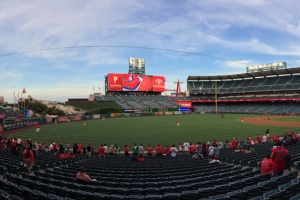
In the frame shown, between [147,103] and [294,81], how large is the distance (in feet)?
174

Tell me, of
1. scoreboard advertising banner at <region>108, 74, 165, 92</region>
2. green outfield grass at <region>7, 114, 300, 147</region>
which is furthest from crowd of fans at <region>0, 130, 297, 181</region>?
scoreboard advertising banner at <region>108, 74, 165, 92</region>

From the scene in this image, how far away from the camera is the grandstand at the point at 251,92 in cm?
8138

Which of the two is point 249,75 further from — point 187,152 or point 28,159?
point 28,159

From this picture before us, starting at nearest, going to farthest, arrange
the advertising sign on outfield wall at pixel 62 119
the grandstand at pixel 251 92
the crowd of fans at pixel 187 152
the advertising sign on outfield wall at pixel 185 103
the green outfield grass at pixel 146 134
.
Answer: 1. the crowd of fans at pixel 187 152
2. the green outfield grass at pixel 146 134
3. the advertising sign on outfield wall at pixel 62 119
4. the grandstand at pixel 251 92
5. the advertising sign on outfield wall at pixel 185 103

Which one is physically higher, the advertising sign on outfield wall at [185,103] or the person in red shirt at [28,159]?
the advertising sign on outfield wall at [185,103]

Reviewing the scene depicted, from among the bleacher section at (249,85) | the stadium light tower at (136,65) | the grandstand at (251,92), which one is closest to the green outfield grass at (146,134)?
the grandstand at (251,92)

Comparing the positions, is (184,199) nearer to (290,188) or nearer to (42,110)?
(290,188)

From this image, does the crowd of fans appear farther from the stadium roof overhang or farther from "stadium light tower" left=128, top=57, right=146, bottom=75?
"stadium light tower" left=128, top=57, right=146, bottom=75

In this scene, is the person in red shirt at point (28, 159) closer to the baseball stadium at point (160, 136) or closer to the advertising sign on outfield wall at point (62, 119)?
the baseball stadium at point (160, 136)

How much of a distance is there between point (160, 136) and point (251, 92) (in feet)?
246

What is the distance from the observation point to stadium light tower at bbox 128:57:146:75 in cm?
11044

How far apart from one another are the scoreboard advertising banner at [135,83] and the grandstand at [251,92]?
19.8 metres

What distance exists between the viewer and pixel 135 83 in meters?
95.1

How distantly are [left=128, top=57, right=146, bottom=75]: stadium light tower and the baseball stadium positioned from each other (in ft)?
1.51
